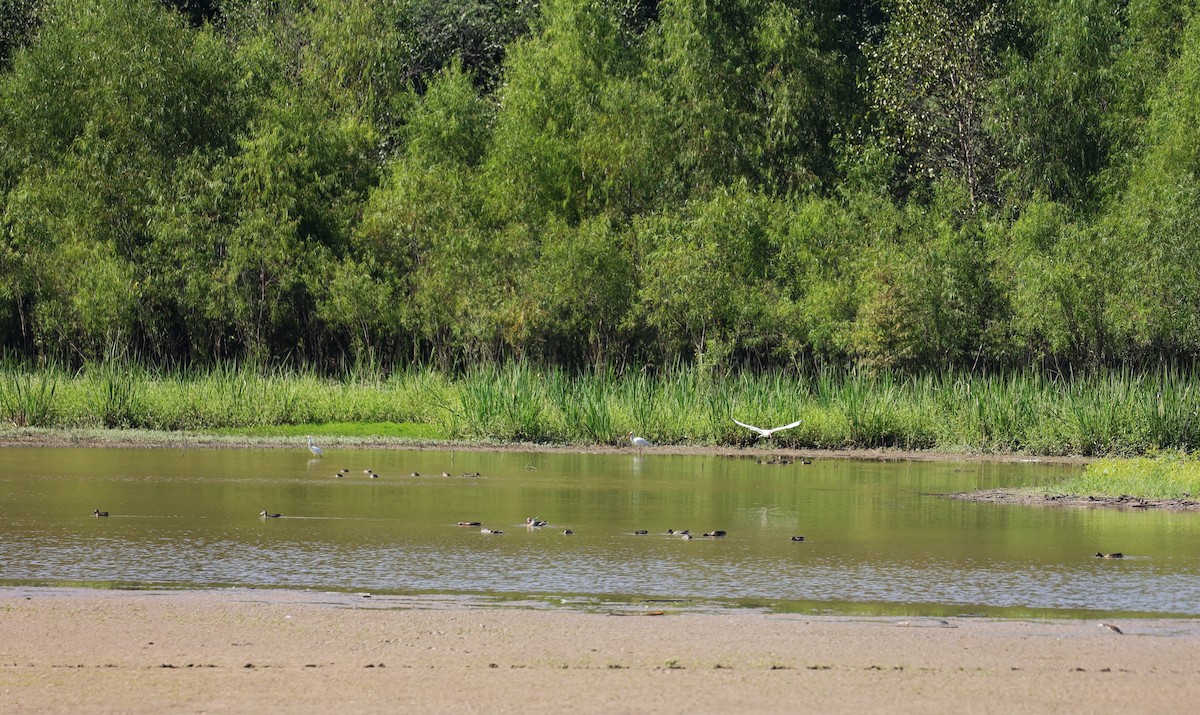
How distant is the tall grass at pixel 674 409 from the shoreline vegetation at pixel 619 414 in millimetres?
26

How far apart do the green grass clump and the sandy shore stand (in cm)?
787

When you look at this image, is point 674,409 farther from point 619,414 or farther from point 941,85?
point 941,85

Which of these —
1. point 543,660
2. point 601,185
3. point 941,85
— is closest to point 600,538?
point 543,660

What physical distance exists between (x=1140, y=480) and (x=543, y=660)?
445 inches

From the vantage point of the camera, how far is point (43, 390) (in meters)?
26.5

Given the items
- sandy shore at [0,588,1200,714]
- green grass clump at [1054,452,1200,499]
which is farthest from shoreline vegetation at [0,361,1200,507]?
sandy shore at [0,588,1200,714]

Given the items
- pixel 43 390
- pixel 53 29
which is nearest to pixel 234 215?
pixel 53 29

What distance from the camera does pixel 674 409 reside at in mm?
26266

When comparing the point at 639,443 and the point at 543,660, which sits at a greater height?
the point at 639,443

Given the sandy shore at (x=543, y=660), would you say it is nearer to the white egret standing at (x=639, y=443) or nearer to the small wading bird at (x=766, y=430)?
the small wading bird at (x=766, y=430)

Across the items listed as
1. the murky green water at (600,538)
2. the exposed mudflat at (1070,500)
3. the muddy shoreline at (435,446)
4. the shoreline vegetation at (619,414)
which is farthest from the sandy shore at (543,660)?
the shoreline vegetation at (619,414)

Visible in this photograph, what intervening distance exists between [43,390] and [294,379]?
213 inches

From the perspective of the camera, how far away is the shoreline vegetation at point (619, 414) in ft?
78.8

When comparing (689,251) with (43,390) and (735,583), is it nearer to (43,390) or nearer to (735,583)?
(43,390)
